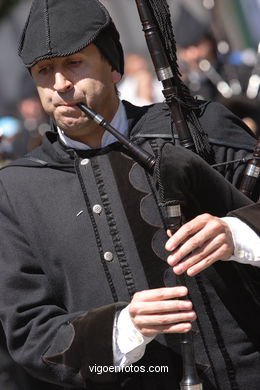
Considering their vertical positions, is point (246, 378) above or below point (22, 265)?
below

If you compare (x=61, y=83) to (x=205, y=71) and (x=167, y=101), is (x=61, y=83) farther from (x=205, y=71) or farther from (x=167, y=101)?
(x=205, y=71)

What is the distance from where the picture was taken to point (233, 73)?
29.7ft

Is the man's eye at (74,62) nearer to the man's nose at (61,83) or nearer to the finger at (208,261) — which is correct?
the man's nose at (61,83)

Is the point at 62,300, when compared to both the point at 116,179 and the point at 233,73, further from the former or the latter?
the point at 233,73

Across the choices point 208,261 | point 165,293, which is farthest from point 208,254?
point 165,293

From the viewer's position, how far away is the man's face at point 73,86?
356 cm

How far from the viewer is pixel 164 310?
3129mm

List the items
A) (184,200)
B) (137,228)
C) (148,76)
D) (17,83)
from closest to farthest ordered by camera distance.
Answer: (184,200) < (137,228) < (148,76) < (17,83)

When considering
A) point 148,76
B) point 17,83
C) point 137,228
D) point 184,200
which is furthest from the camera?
point 17,83

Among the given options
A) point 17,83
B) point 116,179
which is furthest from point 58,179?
point 17,83

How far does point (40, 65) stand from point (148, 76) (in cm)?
528

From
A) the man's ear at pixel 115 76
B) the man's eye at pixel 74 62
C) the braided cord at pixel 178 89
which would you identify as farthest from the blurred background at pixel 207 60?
the man's eye at pixel 74 62

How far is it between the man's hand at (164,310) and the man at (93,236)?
109 millimetres

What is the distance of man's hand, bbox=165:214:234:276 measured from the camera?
308 cm
